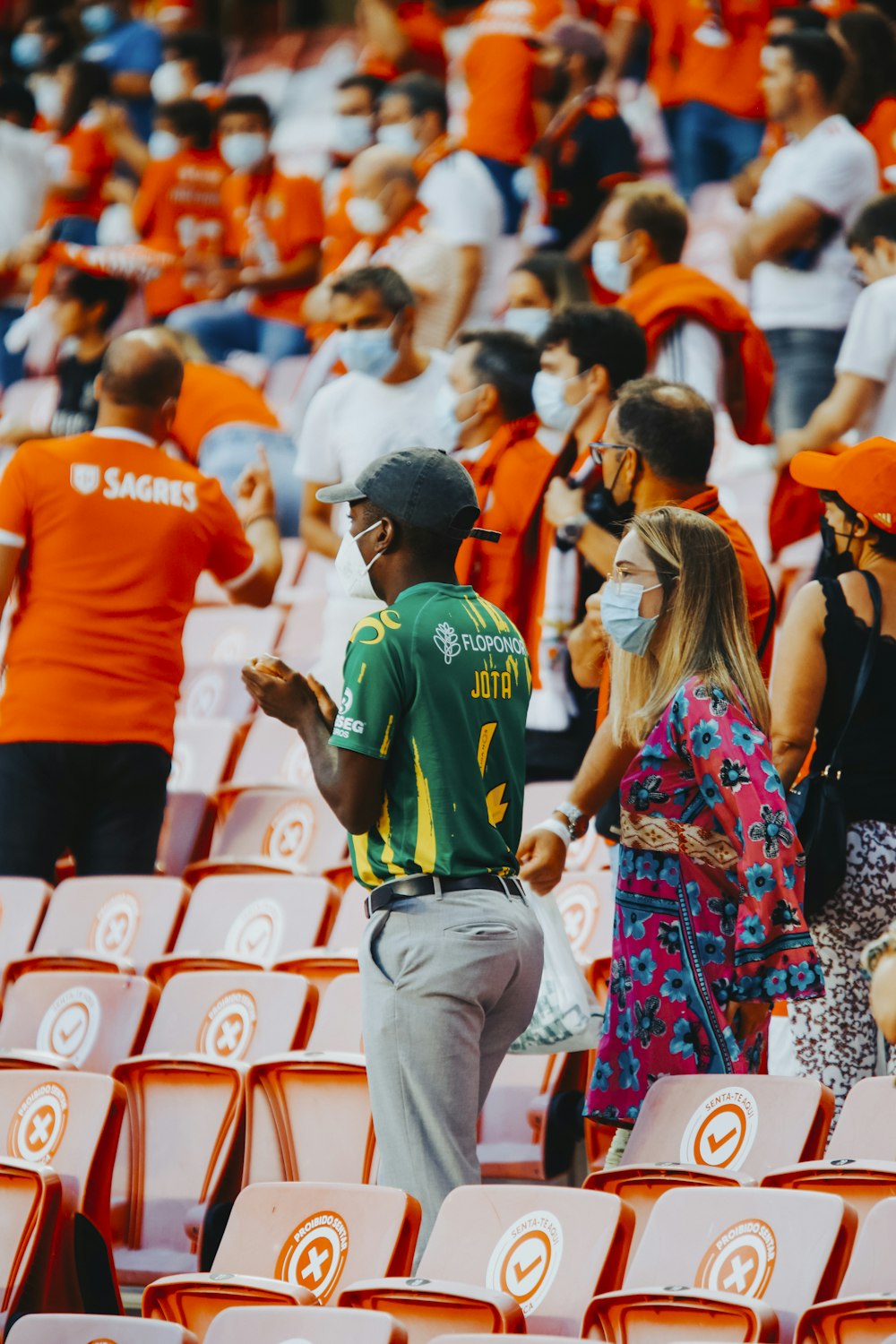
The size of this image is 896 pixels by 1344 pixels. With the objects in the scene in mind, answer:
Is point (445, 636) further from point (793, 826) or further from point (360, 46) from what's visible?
point (360, 46)

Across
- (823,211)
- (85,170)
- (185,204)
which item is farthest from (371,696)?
(85,170)

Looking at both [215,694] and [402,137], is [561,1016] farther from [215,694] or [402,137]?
[402,137]

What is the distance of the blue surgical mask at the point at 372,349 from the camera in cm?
579

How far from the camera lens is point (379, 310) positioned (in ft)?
19.0

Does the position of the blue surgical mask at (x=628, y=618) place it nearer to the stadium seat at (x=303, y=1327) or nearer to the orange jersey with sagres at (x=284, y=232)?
the stadium seat at (x=303, y=1327)

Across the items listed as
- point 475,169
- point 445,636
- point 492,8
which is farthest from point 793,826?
point 492,8

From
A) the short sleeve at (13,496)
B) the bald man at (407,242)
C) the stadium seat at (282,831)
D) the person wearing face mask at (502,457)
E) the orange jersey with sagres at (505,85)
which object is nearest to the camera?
the short sleeve at (13,496)

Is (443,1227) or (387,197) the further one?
(387,197)

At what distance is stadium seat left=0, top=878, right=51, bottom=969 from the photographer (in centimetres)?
492

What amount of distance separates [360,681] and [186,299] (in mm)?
7024

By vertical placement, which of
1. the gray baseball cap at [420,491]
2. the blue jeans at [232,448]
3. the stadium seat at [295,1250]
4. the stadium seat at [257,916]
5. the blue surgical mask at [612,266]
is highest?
the gray baseball cap at [420,491]

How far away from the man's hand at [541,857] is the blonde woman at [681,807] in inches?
6.7

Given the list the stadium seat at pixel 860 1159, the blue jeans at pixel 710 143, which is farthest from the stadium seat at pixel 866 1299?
the blue jeans at pixel 710 143

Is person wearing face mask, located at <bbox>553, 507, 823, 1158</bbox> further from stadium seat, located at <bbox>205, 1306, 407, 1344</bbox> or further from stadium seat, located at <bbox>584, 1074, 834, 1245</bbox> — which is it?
stadium seat, located at <bbox>205, 1306, 407, 1344</bbox>
